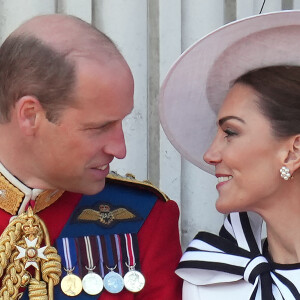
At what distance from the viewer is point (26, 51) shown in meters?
2.73

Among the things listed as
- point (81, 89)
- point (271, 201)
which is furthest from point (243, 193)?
point (81, 89)

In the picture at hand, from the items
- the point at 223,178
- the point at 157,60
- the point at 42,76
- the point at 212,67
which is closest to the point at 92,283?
the point at 223,178

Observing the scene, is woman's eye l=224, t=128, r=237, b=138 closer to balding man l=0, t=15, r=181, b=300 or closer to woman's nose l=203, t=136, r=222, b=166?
woman's nose l=203, t=136, r=222, b=166

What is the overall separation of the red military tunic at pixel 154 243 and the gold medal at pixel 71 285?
0.8 inches

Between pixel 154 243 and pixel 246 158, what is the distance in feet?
1.05

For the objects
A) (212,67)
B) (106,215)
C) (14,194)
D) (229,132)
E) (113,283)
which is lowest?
(113,283)

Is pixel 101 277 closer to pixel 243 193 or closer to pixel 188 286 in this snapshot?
pixel 188 286

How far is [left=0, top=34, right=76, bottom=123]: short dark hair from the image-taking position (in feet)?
8.89

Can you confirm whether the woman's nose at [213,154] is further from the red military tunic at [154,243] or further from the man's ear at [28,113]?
the man's ear at [28,113]

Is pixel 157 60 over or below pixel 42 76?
below

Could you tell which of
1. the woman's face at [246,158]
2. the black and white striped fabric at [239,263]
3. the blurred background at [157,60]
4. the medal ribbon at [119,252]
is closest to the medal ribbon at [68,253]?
the medal ribbon at [119,252]

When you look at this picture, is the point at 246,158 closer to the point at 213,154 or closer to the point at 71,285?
the point at 213,154

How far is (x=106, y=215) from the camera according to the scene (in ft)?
9.45

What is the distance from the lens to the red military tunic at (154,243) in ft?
9.28
